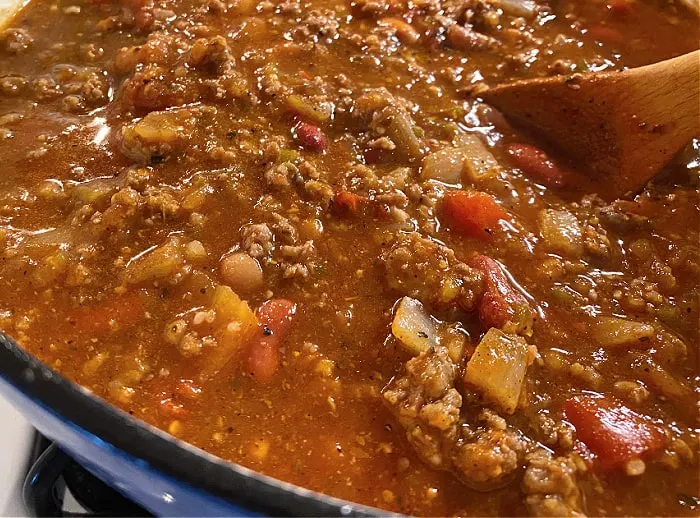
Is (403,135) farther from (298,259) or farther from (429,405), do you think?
(429,405)

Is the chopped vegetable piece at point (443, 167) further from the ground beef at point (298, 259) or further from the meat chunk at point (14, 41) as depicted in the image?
the meat chunk at point (14, 41)

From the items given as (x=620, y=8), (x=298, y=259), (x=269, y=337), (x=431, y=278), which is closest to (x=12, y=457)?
(x=269, y=337)

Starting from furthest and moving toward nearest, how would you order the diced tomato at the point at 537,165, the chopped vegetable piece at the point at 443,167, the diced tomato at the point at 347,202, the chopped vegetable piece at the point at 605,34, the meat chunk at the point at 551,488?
the chopped vegetable piece at the point at 605,34
the diced tomato at the point at 537,165
the chopped vegetable piece at the point at 443,167
the diced tomato at the point at 347,202
the meat chunk at the point at 551,488

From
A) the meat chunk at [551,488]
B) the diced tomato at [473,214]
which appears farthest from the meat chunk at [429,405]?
the diced tomato at [473,214]

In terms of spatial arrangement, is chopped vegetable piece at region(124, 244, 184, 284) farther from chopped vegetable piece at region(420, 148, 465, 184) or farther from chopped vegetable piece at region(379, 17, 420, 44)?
chopped vegetable piece at region(379, 17, 420, 44)

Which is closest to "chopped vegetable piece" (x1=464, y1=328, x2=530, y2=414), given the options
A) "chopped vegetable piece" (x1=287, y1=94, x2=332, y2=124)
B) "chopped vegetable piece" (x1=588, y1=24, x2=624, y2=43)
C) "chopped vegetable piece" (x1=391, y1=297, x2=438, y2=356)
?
"chopped vegetable piece" (x1=391, y1=297, x2=438, y2=356)

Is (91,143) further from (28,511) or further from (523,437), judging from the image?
(523,437)
